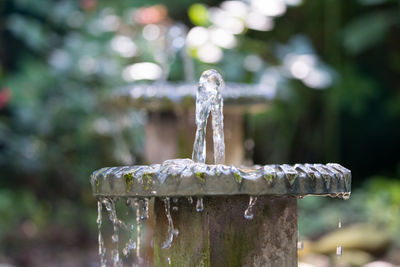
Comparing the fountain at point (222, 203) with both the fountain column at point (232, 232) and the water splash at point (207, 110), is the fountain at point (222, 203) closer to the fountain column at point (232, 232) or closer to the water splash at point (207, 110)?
the fountain column at point (232, 232)

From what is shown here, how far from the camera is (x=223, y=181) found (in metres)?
1.73

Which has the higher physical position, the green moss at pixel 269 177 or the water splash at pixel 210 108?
the water splash at pixel 210 108

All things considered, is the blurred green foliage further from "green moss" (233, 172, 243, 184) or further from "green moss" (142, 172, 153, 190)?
"green moss" (233, 172, 243, 184)

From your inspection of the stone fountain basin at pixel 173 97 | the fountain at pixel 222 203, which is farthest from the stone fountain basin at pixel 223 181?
the stone fountain basin at pixel 173 97

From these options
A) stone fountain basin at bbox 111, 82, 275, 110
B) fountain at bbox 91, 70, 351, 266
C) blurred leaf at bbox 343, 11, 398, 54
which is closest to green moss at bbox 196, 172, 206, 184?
fountain at bbox 91, 70, 351, 266

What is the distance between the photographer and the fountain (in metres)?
1.74

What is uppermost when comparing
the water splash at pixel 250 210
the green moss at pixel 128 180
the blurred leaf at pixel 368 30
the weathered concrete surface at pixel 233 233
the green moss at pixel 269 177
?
the blurred leaf at pixel 368 30

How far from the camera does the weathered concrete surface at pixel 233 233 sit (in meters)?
1.88

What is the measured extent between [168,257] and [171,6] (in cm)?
732

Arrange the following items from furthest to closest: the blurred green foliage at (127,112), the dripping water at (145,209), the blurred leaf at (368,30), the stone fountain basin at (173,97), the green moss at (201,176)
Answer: the blurred leaf at (368,30) → the blurred green foliage at (127,112) → the stone fountain basin at (173,97) → the dripping water at (145,209) → the green moss at (201,176)

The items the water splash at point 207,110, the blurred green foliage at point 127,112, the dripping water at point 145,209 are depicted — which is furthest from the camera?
the blurred green foliage at point 127,112

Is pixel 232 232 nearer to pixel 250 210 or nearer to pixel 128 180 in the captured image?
pixel 250 210

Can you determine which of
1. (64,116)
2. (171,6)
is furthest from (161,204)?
(171,6)

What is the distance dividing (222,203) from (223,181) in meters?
0.18
